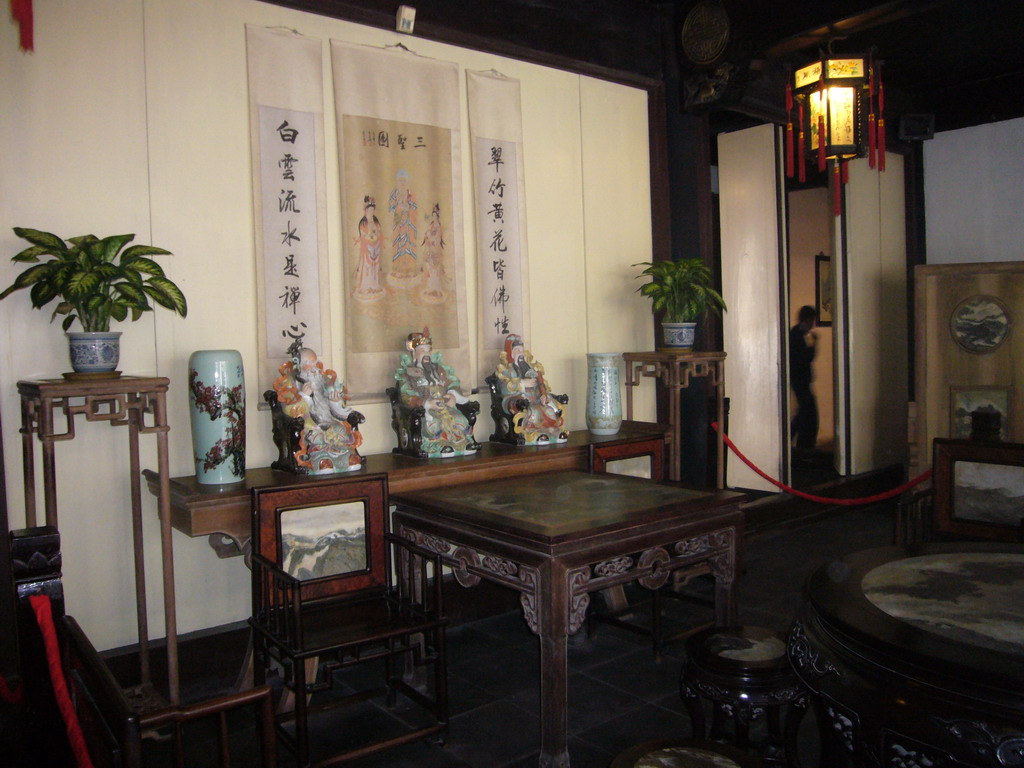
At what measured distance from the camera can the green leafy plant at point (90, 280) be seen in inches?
88.0

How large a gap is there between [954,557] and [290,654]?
179 centimetres

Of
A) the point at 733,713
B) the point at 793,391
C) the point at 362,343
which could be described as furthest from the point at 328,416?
the point at 793,391

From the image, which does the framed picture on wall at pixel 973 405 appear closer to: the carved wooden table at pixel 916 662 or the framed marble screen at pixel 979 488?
the framed marble screen at pixel 979 488

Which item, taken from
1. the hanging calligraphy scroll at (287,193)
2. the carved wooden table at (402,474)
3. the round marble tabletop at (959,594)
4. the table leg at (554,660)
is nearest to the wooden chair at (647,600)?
the carved wooden table at (402,474)

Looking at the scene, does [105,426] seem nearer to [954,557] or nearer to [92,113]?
[92,113]

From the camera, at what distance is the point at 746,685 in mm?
1955

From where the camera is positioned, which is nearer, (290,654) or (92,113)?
(290,654)

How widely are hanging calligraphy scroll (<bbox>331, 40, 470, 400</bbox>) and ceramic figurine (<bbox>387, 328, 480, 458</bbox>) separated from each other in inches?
7.1

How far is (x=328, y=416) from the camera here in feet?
9.13

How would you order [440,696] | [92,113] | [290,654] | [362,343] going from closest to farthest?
[290,654], [440,696], [92,113], [362,343]

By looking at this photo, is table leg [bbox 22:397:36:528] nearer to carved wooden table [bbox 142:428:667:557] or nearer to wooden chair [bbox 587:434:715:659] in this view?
carved wooden table [bbox 142:428:667:557]

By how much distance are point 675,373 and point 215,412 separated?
7.15 ft

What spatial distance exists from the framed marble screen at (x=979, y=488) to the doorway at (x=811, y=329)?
9.74ft

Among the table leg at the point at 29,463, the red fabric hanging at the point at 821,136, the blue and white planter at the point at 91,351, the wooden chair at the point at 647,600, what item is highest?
the red fabric hanging at the point at 821,136
